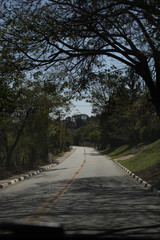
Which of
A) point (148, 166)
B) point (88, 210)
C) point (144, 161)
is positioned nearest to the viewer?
point (88, 210)

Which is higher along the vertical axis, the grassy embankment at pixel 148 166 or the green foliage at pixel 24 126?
the green foliage at pixel 24 126

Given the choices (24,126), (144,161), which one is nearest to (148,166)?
(144,161)

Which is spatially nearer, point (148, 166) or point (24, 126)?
point (148, 166)

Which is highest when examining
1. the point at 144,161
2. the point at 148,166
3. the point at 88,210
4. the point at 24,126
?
the point at 24,126

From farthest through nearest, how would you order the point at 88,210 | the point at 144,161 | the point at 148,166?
the point at 144,161
the point at 148,166
the point at 88,210

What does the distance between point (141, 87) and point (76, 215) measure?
10.2 metres

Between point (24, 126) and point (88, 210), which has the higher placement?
point (24, 126)

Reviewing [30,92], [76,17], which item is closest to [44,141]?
[30,92]

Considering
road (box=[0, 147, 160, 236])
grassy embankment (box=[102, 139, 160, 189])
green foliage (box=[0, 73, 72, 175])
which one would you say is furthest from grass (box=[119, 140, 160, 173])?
road (box=[0, 147, 160, 236])

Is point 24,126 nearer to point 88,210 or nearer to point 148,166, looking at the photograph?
point 148,166

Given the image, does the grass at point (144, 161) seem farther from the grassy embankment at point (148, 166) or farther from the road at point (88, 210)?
the road at point (88, 210)

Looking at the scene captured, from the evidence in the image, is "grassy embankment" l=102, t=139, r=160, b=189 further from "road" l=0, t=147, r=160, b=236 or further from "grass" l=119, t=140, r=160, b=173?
"road" l=0, t=147, r=160, b=236

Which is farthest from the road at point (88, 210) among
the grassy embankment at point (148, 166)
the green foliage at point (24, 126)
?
the green foliage at point (24, 126)

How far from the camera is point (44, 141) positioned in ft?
103
